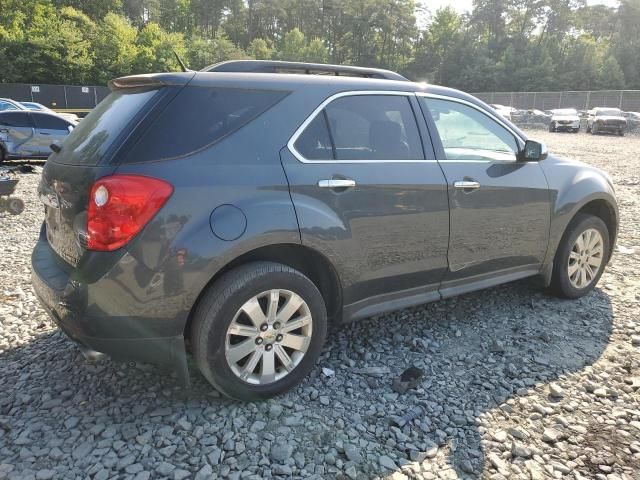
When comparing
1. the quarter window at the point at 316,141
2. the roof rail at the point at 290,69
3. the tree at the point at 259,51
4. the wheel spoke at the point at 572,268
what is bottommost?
the wheel spoke at the point at 572,268

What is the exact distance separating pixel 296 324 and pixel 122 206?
112 cm

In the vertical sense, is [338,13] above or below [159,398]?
above

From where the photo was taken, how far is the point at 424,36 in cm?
8506

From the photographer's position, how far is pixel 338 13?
85.8 meters

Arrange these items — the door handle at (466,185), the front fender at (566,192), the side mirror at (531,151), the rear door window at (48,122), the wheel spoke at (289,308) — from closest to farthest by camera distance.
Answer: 1. the wheel spoke at (289,308)
2. the door handle at (466,185)
3. the side mirror at (531,151)
4. the front fender at (566,192)
5. the rear door window at (48,122)

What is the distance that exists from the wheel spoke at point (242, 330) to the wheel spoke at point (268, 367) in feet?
0.50

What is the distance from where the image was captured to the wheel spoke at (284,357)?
2.87 meters

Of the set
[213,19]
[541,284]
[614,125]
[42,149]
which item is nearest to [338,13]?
[213,19]

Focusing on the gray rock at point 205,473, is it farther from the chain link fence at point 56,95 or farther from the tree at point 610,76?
the tree at point 610,76

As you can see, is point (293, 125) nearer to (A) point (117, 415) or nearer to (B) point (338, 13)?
(A) point (117, 415)

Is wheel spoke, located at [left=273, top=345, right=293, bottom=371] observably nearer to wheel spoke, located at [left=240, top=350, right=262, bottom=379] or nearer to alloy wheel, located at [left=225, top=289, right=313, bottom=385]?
alloy wheel, located at [left=225, top=289, right=313, bottom=385]

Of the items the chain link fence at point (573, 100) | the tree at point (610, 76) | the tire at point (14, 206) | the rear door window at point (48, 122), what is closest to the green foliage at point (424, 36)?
the tree at point (610, 76)

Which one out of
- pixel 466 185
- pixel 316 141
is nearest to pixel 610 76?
pixel 466 185

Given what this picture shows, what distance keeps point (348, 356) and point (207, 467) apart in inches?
52.0
